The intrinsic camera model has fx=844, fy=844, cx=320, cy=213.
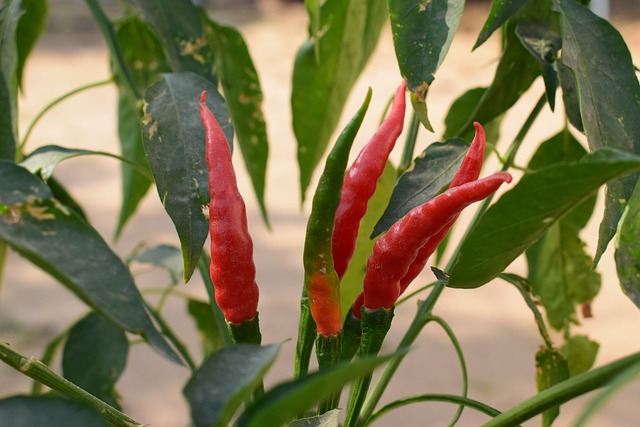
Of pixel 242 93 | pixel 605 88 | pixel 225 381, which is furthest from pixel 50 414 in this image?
pixel 242 93

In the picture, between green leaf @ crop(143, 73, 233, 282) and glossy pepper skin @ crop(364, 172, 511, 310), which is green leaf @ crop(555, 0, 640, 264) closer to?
glossy pepper skin @ crop(364, 172, 511, 310)

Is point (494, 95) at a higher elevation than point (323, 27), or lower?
lower

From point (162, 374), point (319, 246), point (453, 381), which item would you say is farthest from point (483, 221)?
point (162, 374)

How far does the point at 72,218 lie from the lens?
13.3 inches

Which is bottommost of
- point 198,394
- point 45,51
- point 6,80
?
point 198,394

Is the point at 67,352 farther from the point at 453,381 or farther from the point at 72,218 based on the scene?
the point at 453,381

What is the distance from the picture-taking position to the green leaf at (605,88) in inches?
14.0

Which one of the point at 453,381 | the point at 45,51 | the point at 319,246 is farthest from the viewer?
the point at 45,51

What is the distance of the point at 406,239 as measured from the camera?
370mm

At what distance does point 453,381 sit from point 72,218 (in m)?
1.30

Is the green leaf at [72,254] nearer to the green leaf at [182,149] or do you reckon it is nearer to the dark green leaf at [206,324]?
the green leaf at [182,149]

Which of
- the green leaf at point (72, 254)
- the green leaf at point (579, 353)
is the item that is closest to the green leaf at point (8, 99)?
the green leaf at point (72, 254)

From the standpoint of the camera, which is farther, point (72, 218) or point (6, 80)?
point (6, 80)

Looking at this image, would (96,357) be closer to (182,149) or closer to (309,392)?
(182,149)
